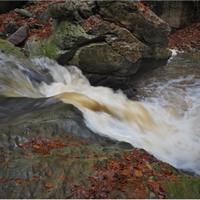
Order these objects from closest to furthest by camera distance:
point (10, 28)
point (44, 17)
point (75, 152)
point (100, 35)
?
1. point (75, 152)
2. point (100, 35)
3. point (10, 28)
4. point (44, 17)

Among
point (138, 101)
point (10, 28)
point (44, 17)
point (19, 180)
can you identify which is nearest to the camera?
point (19, 180)

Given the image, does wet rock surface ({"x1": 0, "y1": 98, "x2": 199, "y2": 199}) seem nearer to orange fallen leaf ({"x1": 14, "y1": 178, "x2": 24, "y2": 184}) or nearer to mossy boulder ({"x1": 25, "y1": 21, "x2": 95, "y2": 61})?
orange fallen leaf ({"x1": 14, "y1": 178, "x2": 24, "y2": 184})

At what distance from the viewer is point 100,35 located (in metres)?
7.55

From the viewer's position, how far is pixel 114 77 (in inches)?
332

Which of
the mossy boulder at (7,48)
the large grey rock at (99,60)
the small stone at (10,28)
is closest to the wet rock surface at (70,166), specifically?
the large grey rock at (99,60)

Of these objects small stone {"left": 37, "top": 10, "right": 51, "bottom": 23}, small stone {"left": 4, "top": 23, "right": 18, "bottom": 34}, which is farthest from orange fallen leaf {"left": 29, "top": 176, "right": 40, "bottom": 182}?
small stone {"left": 4, "top": 23, "right": 18, "bottom": 34}

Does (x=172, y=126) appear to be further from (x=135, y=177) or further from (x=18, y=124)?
(x=18, y=124)

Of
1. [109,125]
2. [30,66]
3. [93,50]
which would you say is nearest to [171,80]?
[93,50]

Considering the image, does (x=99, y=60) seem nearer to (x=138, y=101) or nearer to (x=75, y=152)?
(x=138, y=101)

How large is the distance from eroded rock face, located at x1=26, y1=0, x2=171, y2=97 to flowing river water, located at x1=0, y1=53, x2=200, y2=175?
653 mm

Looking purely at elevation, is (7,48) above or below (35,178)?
above

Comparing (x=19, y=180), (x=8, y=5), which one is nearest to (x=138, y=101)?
(x=19, y=180)

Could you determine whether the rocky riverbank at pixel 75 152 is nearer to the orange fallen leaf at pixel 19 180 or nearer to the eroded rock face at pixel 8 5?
the orange fallen leaf at pixel 19 180

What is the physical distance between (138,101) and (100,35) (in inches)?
137
